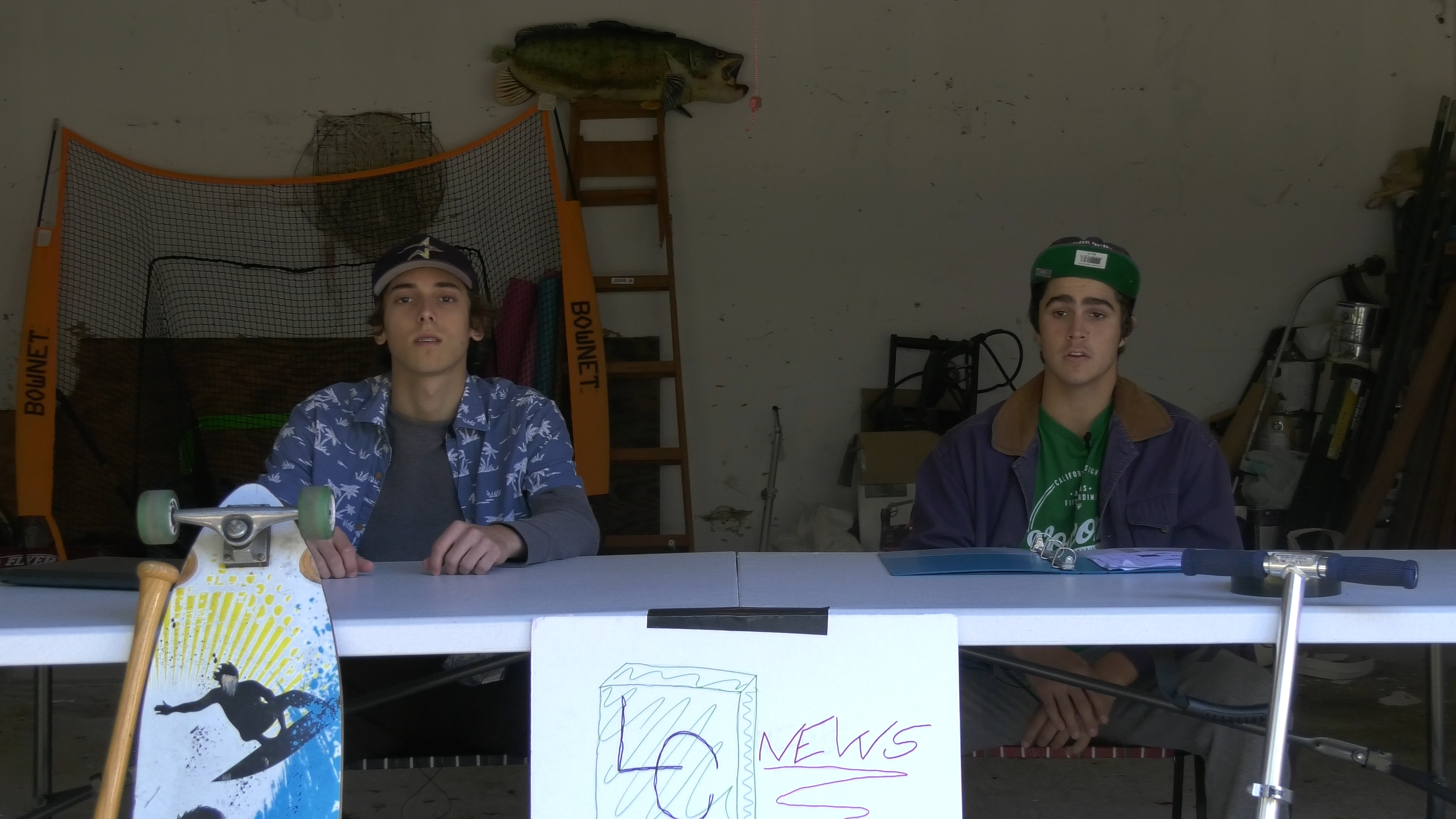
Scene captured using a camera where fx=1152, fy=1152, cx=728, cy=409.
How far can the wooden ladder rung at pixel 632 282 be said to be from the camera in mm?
4613

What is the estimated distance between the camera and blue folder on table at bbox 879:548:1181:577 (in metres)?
1.42

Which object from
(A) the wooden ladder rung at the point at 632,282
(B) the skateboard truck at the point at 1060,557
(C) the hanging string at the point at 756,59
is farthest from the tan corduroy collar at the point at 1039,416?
(C) the hanging string at the point at 756,59

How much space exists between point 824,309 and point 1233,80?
6.29ft

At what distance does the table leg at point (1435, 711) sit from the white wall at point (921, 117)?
3.30 meters

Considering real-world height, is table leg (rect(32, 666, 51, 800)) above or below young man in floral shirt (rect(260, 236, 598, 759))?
below

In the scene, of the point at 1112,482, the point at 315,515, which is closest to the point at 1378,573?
→ the point at 1112,482

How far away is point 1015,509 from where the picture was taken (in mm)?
2041

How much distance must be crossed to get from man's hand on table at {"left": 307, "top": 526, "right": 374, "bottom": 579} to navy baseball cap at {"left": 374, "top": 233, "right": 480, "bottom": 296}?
72 cm

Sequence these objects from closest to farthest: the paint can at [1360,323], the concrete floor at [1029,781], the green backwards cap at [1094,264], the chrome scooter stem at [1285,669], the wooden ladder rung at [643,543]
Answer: the chrome scooter stem at [1285,669], the green backwards cap at [1094,264], the concrete floor at [1029,781], the paint can at [1360,323], the wooden ladder rung at [643,543]

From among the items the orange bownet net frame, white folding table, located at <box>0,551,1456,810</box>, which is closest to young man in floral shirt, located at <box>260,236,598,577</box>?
white folding table, located at <box>0,551,1456,810</box>

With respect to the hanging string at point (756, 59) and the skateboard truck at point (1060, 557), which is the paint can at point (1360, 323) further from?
the skateboard truck at point (1060, 557)

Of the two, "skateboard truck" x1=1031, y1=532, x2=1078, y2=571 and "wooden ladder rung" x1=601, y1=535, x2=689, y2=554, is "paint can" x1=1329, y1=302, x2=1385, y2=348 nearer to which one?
"wooden ladder rung" x1=601, y1=535, x2=689, y2=554

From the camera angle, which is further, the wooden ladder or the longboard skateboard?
the wooden ladder

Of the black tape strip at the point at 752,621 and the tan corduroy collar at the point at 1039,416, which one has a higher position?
the tan corduroy collar at the point at 1039,416
